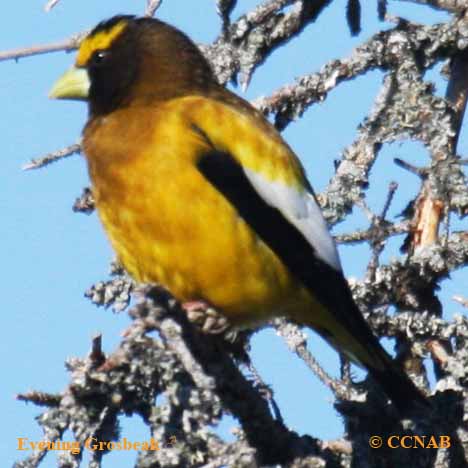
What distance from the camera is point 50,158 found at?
514 centimetres

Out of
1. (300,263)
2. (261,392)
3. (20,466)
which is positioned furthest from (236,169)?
(20,466)

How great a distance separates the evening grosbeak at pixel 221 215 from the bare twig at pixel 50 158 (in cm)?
13

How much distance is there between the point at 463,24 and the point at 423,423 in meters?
1.63

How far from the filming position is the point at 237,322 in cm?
534

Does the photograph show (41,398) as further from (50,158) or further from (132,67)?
(132,67)

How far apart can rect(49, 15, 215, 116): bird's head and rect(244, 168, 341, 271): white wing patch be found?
24.0 inches

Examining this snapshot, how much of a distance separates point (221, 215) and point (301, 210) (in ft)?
1.49

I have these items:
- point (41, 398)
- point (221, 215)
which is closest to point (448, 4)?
point (221, 215)

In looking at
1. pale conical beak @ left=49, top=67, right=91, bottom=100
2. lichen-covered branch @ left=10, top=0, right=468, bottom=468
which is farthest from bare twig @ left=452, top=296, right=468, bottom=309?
pale conical beak @ left=49, top=67, right=91, bottom=100

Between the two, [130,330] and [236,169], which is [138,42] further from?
[130,330]

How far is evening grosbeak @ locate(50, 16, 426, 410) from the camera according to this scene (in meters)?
5.11

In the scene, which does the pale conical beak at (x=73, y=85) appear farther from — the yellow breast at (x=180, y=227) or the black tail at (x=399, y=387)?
the black tail at (x=399, y=387)

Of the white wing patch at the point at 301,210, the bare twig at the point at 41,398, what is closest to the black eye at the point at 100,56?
the white wing patch at the point at 301,210

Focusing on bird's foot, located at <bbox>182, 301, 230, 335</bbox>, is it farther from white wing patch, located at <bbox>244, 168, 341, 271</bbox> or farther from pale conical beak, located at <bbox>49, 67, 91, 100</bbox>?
pale conical beak, located at <bbox>49, 67, 91, 100</bbox>
